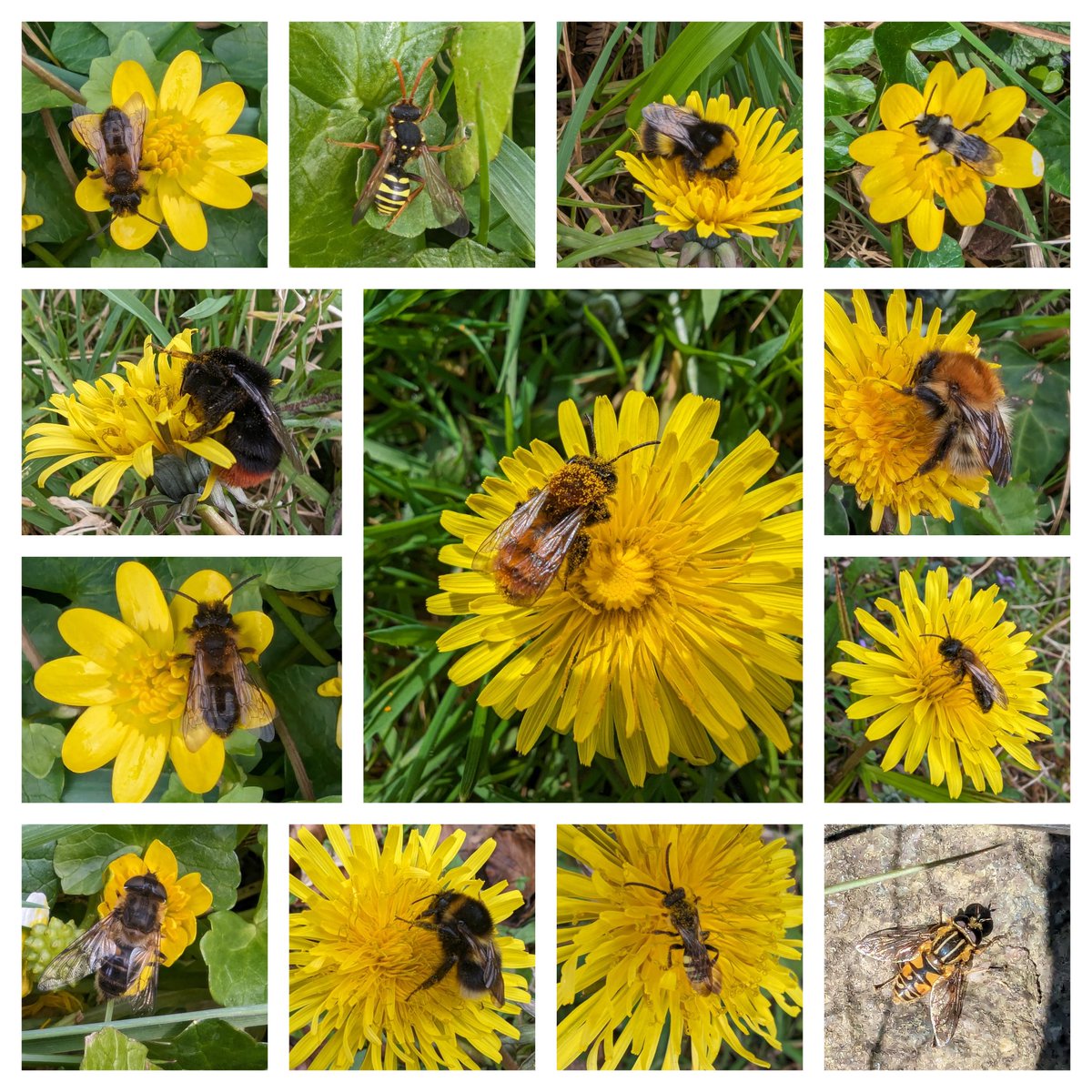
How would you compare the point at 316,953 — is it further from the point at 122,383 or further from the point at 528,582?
the point at 122,383

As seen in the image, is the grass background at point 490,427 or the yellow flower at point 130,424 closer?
the yellow flower at point 130,424

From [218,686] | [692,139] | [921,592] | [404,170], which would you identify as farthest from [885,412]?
[218,686]

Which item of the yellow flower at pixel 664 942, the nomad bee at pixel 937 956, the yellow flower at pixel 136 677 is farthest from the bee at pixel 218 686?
the nomad bee at pixel 937 956

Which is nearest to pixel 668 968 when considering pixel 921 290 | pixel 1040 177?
pixel 921 290

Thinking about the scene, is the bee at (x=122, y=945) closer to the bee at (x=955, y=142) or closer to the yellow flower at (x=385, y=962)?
the yellow flower at (x=385, y=962)

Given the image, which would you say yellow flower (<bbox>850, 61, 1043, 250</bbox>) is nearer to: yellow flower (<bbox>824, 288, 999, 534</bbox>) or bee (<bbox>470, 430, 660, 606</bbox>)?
yellow flower (<bbox>824, 288, 999, 534</bbox>)

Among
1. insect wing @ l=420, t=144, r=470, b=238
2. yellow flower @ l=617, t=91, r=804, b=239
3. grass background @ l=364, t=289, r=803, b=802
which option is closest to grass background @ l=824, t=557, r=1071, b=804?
grass background @ l=364, t=289, r=803, b=802
